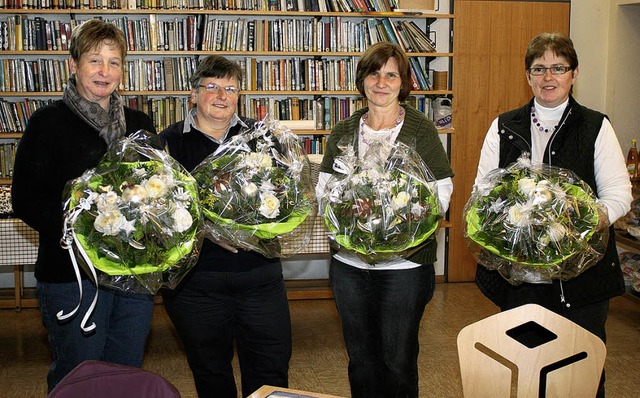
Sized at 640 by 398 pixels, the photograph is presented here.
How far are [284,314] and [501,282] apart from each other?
831 mm

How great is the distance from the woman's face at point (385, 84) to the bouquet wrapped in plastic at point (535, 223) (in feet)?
1.70

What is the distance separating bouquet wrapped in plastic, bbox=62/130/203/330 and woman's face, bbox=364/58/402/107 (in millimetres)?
890

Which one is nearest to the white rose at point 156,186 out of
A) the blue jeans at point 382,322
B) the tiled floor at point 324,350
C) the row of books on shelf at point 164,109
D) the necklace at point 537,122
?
the blue jeans at point 382,322

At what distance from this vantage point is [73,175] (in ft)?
8.10

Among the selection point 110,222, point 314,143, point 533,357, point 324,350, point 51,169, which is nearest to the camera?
point 110,222

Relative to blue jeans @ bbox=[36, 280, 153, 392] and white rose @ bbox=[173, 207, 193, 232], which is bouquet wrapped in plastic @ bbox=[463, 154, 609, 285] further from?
blue jeans @ bbox=[36, 280, 153, 392]

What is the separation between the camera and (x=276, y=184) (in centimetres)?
232

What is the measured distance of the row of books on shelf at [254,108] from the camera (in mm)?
5688

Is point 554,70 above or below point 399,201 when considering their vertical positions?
above

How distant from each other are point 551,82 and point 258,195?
1150 millimetres

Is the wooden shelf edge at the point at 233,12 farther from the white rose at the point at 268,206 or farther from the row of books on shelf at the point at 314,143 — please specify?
the white rose at the point at 268,206

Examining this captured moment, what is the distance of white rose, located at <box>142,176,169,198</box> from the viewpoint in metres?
2.08

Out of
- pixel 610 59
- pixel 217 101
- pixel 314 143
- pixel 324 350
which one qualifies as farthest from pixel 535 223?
pixel 610 59

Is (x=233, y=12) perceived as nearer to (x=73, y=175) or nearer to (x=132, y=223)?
(x=73, y=175)
